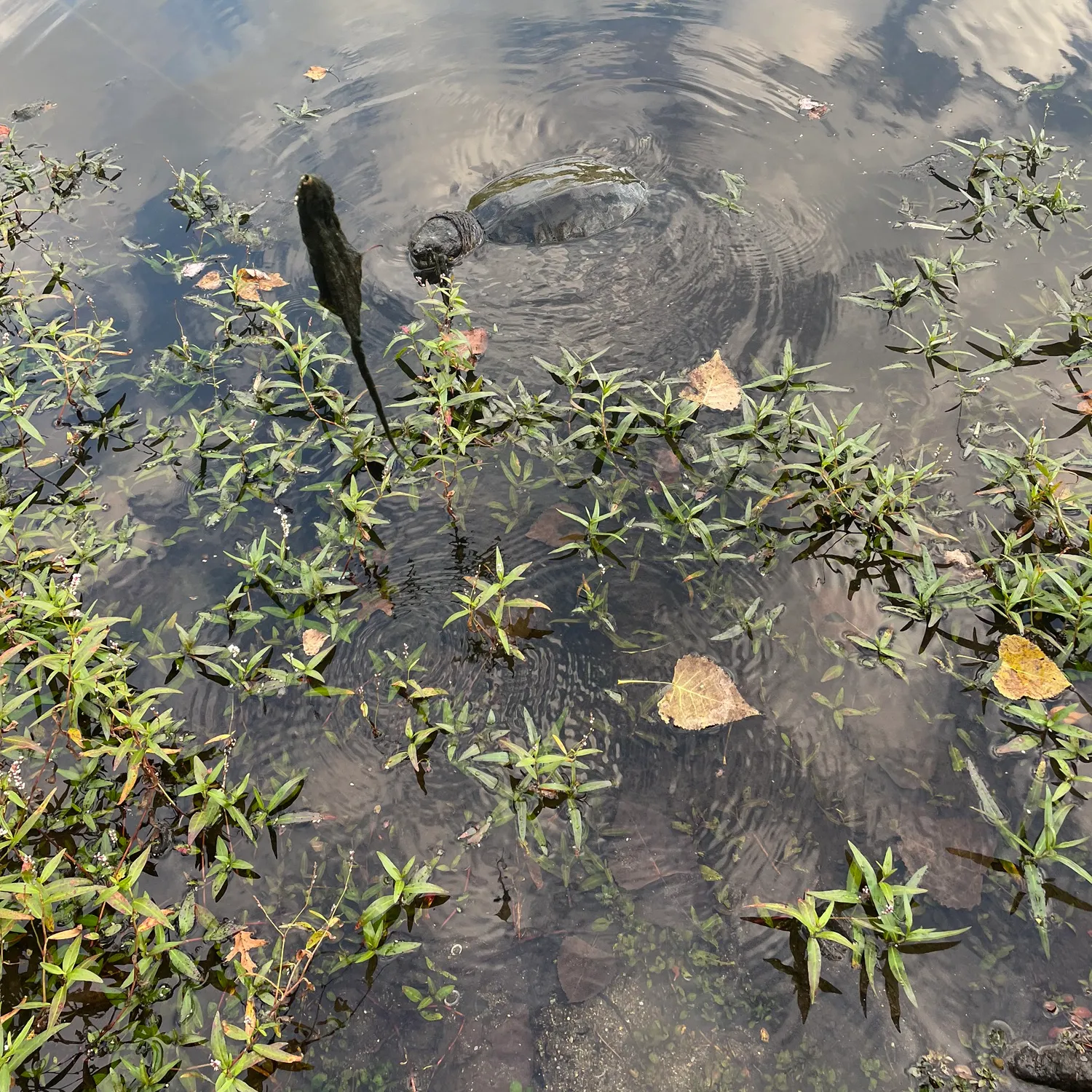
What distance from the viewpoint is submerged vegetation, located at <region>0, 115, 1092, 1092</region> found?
2.40 metres

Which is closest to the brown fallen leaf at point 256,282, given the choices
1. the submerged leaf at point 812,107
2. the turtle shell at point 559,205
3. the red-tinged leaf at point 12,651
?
the turtle shell at point 559,205

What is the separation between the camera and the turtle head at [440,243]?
4.41 m

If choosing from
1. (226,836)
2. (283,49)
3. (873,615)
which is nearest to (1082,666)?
(873,615)

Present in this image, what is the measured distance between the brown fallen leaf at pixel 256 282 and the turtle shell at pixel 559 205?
125 cm

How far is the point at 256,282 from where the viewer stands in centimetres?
435

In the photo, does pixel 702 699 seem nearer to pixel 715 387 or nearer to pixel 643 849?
pixel 643 849

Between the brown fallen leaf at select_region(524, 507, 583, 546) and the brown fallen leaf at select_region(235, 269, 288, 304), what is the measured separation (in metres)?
2.14

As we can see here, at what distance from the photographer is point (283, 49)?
6.05m

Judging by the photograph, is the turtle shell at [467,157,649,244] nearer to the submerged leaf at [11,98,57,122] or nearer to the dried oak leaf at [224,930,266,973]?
the submerged leaf at [11,98,57,122]

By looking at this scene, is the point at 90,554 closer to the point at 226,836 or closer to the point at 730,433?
the point at 226,836

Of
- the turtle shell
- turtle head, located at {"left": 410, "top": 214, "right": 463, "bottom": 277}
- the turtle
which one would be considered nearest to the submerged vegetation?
turtle head, located at {"left": 410, "top": 214, "right": 463, "bottom": 277}

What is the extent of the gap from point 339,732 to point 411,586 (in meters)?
0.67

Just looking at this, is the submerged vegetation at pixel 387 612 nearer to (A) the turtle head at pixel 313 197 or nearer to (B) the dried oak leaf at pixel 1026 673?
(B) the dried oak leaf at pixel 1026 673

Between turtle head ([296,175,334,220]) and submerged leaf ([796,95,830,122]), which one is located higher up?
turtle head ([296,175,334,220])
